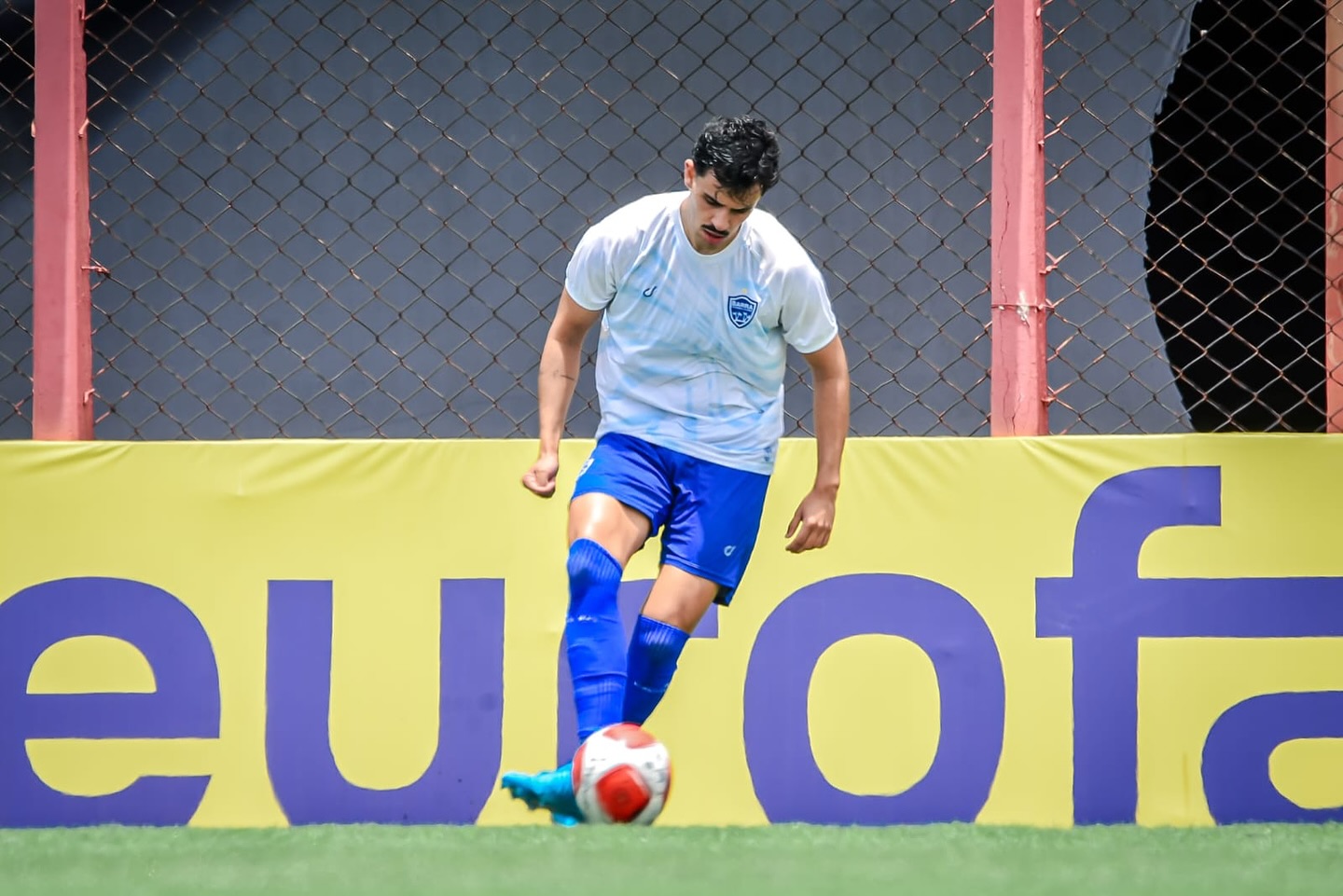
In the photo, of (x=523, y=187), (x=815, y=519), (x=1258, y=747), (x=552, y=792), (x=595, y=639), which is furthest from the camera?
(x=523, y=187)

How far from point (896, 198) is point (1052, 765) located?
1758 millimetres

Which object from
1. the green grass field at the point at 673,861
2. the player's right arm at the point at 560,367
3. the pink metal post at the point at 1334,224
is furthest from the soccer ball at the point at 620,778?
the pink metal post at the point at 1334,224

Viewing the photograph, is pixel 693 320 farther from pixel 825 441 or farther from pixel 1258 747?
pixel 1258 747

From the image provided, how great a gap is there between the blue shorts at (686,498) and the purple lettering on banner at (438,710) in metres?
0.84

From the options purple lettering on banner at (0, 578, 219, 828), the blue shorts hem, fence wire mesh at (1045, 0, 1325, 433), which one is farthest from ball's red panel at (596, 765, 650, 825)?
fence wire mesh at (1045, 0, 1325, 433)

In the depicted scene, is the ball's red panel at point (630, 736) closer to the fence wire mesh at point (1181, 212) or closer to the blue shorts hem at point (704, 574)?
the blue shorts hem at point (704, 574)

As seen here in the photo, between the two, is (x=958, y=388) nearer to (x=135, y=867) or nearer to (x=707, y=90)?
(x=707, y=90)

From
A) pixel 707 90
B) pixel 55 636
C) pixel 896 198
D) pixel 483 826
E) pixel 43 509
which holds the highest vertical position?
pixel 707 90

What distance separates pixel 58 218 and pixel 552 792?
2351 millimetres

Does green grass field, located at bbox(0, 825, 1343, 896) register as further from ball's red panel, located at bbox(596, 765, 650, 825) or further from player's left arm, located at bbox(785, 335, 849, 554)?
player's left arm, located at bbox(785, 335, 849, 554)

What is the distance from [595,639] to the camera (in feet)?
11.2

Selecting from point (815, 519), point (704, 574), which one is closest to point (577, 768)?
point (704, 574)

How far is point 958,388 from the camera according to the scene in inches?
184

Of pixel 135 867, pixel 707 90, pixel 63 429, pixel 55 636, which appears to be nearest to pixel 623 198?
pixel 707 90
